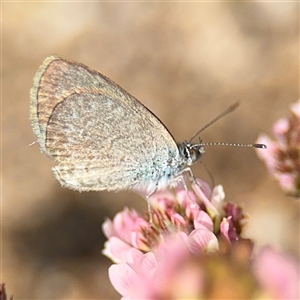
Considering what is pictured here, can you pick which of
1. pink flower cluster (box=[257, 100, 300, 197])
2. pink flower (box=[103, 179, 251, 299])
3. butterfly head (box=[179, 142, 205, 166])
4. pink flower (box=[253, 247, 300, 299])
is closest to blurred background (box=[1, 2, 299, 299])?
pink flower cluster (box=[257, 100, 300, 197])

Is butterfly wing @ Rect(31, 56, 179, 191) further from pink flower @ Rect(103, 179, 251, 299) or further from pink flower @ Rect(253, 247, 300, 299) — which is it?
pink flower @ Rect(253, 247, 300, 299)

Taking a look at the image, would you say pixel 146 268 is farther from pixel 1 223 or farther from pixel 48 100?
pixel 1 223

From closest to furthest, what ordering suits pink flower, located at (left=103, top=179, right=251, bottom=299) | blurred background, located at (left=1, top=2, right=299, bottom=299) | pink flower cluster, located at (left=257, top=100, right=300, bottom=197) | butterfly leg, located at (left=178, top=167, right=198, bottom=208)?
pink flower, located at (left=103, top=179, right=251, bottom=299), butterfly leg, located at (left=178, top=167, right=198, bottom=208), pink flower cluster, located at (left=257, top=100, right=300, bottom=197), blurred background, located at (left=1, top=2, right=299, bottom=299)

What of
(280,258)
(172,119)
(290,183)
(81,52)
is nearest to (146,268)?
(280,258)

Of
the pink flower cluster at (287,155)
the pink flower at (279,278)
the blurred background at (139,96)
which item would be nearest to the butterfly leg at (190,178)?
the pink flower cluster at (287,155)

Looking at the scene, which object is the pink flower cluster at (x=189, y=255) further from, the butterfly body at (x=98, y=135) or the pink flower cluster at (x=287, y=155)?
the pink flower cluster at (x=287, y=155)

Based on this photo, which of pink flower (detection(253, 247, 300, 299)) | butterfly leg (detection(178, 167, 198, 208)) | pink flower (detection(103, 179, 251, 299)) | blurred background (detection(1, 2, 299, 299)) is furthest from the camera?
blurred background (detection(1, 2, 299, 299))

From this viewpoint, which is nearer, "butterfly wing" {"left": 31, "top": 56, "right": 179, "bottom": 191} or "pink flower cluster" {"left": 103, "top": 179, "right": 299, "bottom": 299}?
"pink flower cluster" {"left": 103, "top": 179, "right": 299, "bottom": 299}
